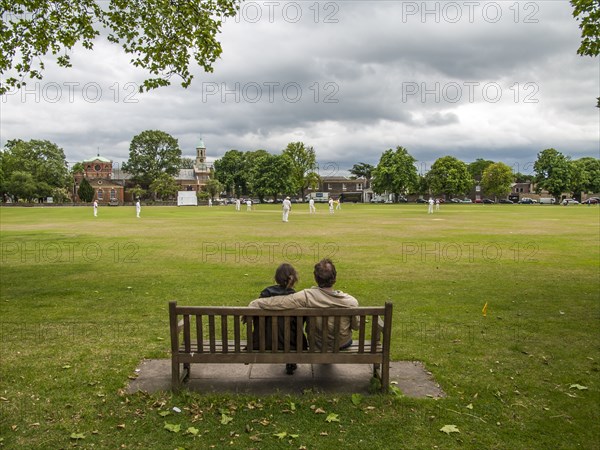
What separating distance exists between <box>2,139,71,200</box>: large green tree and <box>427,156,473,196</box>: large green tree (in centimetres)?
8821

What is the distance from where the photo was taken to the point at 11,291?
37.2 feet

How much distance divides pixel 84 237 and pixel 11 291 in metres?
14.7

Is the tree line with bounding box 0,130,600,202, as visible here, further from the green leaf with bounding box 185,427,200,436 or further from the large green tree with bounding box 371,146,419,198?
the green leaf with bounding box 185,427,200,436

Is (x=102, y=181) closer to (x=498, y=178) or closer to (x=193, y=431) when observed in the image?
(x=498, y=178)

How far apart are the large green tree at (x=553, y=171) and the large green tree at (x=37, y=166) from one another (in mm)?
113408

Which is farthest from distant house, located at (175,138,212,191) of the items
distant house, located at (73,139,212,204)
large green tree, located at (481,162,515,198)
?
large green tree, located at (481,162,515,198)

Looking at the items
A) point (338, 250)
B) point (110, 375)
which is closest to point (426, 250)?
point (338, 250)

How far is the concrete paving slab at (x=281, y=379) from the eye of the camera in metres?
5.50

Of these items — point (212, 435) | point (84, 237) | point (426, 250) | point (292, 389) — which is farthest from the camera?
point (84, 237)

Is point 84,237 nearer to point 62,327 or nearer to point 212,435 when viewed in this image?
point 62,327

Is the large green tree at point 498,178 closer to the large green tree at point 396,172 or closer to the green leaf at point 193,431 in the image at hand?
the large green tree at point 396,172

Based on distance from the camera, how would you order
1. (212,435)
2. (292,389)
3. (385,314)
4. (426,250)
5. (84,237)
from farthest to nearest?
(84,237), (426,250), (292,389), (385,314), (212,435)

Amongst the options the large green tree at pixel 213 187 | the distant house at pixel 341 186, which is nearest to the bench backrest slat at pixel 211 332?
the large green tree at pixel 213 187

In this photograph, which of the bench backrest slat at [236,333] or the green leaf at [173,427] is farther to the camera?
the bench backrest slat at [236,333]
